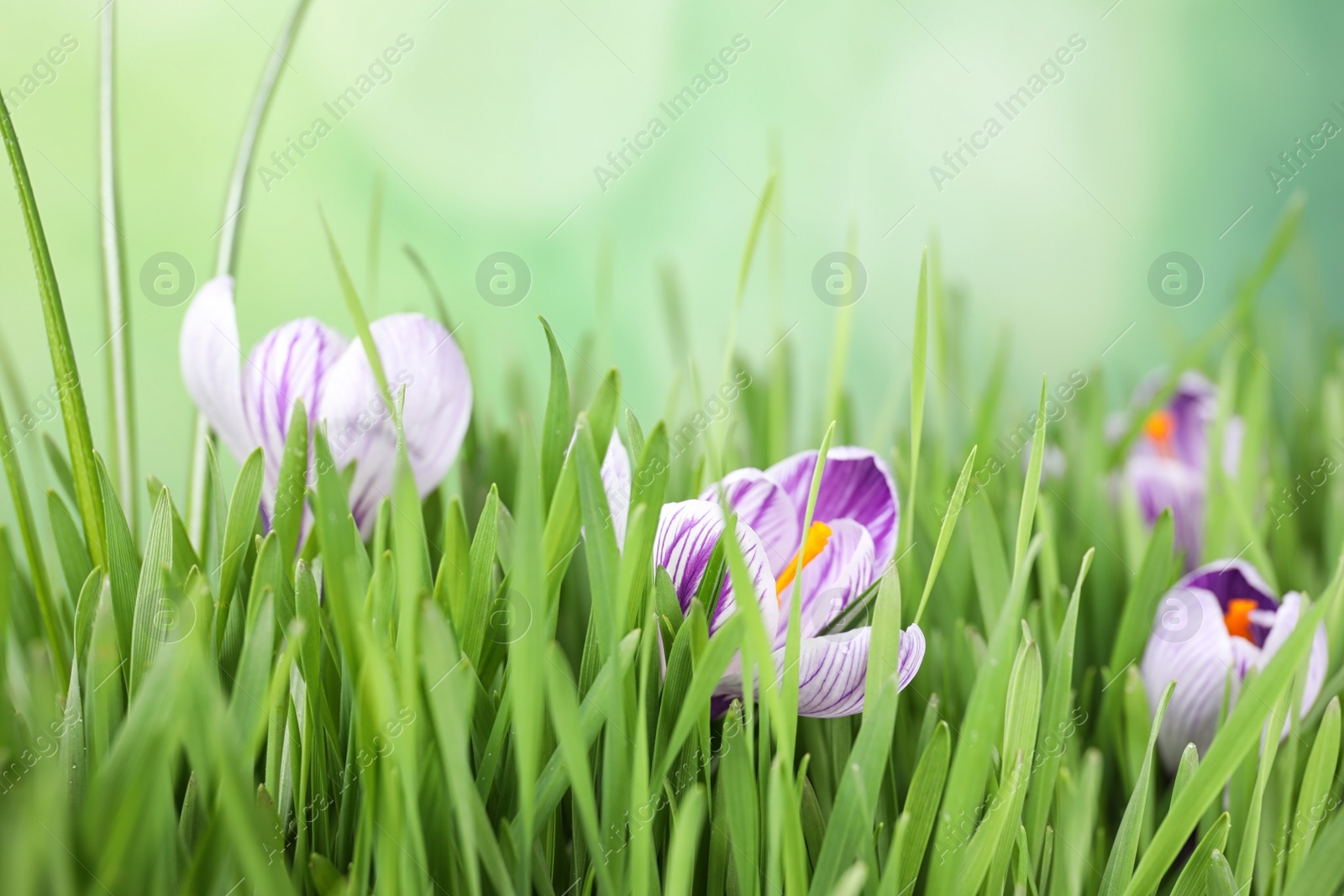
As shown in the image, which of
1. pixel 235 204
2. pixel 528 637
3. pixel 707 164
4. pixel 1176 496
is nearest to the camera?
pixel 528 637

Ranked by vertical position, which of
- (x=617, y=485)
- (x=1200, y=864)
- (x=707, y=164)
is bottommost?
(x=1200, y=864)

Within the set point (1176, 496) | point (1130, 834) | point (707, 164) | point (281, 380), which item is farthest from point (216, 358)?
point (707, 164)

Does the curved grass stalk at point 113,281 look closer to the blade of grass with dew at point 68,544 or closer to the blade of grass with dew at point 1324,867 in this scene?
the blade of grass with dew at point 68,544

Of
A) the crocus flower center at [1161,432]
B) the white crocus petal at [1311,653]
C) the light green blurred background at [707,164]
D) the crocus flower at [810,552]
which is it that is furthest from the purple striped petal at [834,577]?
the light green blurred background at [707,164]

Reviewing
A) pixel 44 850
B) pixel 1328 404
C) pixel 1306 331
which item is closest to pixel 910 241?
pixel 1306 331

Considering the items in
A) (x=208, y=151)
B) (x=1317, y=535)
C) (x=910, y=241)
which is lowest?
(x=1317, y=535)

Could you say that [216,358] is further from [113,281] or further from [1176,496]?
[1176,496]

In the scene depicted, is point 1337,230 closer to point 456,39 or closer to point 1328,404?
point 1328,404
